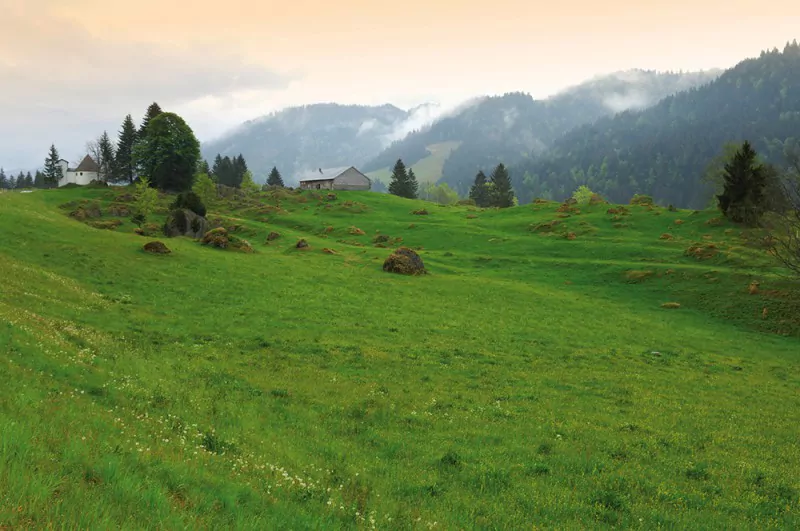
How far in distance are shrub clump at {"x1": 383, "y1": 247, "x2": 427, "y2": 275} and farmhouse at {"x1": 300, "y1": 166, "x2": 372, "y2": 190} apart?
120877 millimetres

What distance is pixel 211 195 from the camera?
114 m

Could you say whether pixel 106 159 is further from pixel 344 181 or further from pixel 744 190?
pixel 744 190

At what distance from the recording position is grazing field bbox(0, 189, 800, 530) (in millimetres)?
8844

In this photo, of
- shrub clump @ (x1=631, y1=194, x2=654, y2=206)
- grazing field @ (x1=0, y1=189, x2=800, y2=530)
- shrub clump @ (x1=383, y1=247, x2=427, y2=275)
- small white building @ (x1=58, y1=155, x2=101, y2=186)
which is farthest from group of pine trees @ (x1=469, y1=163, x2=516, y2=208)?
small white building @ (x1=58, y1=155, x2=101, y2=186)

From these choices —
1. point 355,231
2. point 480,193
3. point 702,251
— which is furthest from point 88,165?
point 702,251

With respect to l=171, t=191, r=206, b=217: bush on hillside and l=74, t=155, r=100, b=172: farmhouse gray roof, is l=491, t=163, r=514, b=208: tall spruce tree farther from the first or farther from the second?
l=74, t=155, r=100, b=172: farmhouse gray roof

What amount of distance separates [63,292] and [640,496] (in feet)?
106

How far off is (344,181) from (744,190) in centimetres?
13214

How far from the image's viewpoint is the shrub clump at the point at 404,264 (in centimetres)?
5216

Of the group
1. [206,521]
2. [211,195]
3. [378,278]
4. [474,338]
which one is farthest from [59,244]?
[211,195]

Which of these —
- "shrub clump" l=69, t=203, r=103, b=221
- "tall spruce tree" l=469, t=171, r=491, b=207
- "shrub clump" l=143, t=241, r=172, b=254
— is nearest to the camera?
"shrub clump" l=143, t=241, r=172, b=254

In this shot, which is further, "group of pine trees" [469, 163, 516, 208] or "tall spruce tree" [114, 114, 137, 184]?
"group of pine trees" [469, 163, 516, 208]

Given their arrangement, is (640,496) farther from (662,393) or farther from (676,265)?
(676,265)

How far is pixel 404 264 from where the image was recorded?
52406 mm
